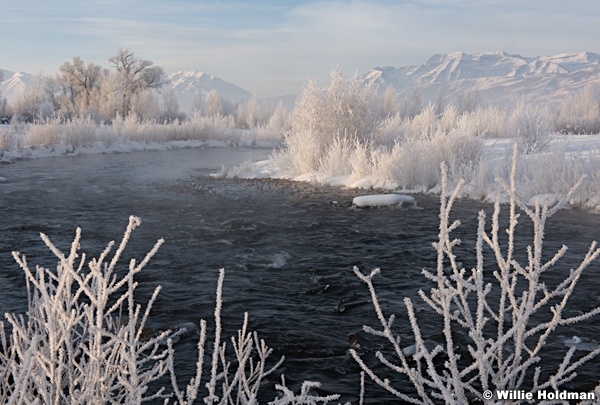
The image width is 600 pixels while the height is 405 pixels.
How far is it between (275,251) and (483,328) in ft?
9.05

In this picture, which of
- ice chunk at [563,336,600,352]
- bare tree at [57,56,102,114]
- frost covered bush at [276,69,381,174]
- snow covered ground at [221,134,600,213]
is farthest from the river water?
bare tree at [57,56,102,114]

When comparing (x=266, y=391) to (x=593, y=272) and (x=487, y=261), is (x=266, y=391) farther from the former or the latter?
(x=593, y=272)

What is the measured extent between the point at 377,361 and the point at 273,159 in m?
11.4

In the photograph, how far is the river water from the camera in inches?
159

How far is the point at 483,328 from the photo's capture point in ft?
14.0

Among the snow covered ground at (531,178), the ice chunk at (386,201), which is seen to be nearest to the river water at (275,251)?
the ice chunk at (386,201)

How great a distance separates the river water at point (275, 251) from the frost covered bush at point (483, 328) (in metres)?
0.18

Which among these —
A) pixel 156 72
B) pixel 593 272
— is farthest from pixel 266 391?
pixel 156 72

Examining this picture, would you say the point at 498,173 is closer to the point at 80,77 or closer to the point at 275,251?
the point at 275,251

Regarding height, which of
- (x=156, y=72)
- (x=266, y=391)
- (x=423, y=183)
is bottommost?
(x=266, y=391)

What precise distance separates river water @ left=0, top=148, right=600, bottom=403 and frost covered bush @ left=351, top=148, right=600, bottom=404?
180mm

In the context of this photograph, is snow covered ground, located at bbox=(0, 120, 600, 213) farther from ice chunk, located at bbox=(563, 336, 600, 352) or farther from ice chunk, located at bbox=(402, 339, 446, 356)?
ice chunk, located at bbox=(402, 339, 446, 356)

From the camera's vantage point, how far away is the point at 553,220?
7.89m

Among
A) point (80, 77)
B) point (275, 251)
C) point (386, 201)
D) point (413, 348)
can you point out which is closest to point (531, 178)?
point (386, 201)
